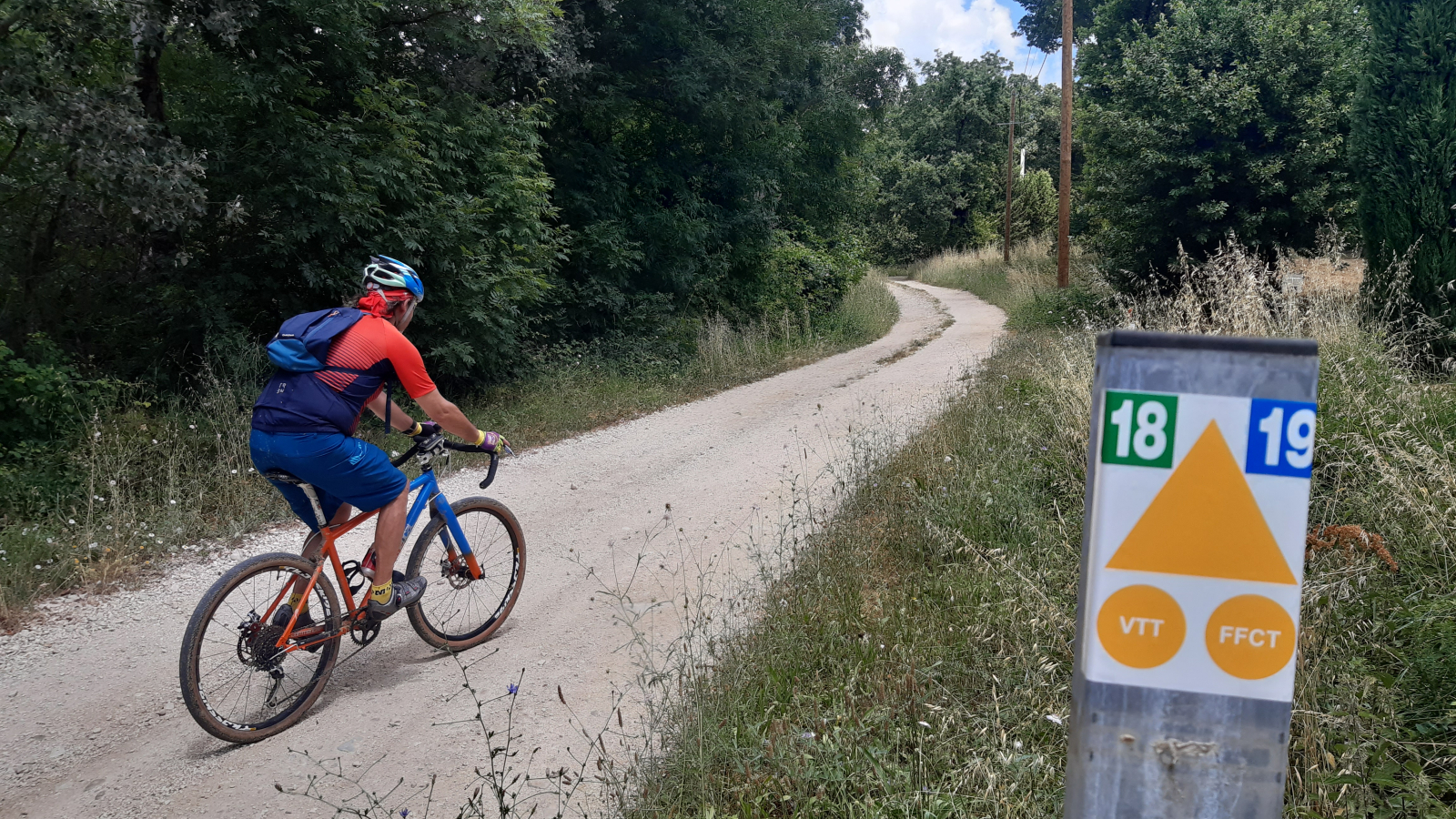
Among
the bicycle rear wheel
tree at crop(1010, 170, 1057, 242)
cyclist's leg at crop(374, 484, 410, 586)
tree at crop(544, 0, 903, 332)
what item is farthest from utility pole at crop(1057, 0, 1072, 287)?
tree at crop(1010, 170, 1057, 242)

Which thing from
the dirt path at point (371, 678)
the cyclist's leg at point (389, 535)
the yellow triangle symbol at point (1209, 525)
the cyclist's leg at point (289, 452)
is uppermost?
the yellow triangle symbol at point (1209, 525)

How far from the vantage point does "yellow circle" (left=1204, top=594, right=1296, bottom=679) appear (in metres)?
1.19

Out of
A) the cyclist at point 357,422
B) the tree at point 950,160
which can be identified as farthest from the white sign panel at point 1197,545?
the tree at point 950,160

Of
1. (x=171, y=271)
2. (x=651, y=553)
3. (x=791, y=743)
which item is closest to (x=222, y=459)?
(x=171, y=271)

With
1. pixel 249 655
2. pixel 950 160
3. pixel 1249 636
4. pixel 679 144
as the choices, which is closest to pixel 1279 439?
pixel 1249 636

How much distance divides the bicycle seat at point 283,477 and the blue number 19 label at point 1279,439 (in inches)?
143

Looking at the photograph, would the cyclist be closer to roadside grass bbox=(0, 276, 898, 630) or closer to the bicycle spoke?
the bicycle spoke

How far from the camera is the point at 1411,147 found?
8688mm

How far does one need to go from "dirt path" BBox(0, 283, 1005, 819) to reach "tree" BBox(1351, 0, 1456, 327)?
654 centimetres

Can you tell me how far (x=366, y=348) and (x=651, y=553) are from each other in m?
2.62

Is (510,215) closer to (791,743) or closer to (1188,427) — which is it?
(791,743)

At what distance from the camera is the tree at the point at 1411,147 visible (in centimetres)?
844

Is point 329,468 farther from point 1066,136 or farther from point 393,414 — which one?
point 1066,136

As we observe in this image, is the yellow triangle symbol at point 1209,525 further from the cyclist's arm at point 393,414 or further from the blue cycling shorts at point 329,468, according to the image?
the cyclist's arm at point 393,414
